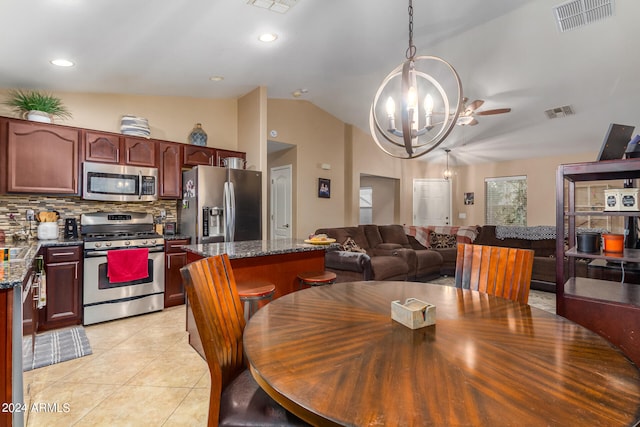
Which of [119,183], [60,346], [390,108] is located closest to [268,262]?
[390,108]

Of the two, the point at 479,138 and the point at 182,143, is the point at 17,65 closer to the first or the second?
the point at 182,143

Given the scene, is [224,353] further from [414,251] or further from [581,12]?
[414,251]

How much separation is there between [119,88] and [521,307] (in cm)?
438

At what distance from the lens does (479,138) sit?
249 inches

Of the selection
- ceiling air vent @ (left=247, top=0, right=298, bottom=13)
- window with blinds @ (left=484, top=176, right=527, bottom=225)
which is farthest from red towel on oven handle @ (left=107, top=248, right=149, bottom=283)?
window with blinds @ (left=484, top=176, right=527, bottom=225)

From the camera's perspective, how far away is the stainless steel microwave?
3.45 m

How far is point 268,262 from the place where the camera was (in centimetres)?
271

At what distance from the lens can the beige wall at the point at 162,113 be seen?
365 cm

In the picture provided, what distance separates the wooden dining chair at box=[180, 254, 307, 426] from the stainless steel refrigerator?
2.56 meters

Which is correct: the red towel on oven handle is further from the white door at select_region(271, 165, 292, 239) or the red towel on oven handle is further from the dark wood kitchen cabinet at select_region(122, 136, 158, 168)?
the white door at select_region(271, 165, 292, 239)

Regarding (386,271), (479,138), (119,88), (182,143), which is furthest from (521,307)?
(479,138)

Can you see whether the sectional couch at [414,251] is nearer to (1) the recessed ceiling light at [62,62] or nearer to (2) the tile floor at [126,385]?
(2) the tile floor at [126,385]

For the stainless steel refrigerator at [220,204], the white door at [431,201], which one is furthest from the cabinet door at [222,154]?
the white door at [431,201]

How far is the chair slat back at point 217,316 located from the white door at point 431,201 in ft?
22.3
